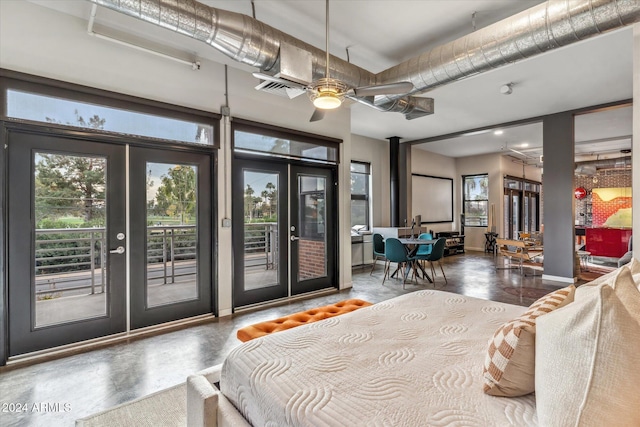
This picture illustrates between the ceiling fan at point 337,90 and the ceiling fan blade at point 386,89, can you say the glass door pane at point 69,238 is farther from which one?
the ceiling fan blade at point 386,89

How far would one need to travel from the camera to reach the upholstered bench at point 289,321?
232 cm

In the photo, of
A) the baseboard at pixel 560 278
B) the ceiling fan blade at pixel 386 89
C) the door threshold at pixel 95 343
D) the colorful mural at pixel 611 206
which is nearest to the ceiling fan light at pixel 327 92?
the ceiling fan blade at pixel 386 89

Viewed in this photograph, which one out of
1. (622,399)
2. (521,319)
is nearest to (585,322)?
Answer: (622,399)

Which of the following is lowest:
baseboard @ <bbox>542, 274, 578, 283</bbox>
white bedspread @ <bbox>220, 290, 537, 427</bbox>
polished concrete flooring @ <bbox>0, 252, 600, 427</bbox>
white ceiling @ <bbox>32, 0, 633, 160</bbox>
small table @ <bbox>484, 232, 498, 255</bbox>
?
polished concrete flooring @ <bbox>0, 252, 600, 427</bbox>

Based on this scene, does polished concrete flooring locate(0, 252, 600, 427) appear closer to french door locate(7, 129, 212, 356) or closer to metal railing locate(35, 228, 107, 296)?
french door locate(7, 129, 212, 356)

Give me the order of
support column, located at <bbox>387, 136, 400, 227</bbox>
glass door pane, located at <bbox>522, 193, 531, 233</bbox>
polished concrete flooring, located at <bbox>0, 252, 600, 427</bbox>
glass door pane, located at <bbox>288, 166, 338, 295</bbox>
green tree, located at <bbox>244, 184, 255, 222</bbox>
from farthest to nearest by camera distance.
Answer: glass door pane, located at <bbox>522, 193, 531, 233</bbox>, support column, located at <bbox>387, 136, 400, 227</bbox>, glass door pane, located at <bbox>288, 166, 338, 295</bbox>, green tree, located at <bbox>244, 184, 255, 222</bbox>, polished concrete flooring, located at <bbox>0, 252, 600, 427</bbox>

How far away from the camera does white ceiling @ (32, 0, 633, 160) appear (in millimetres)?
2918

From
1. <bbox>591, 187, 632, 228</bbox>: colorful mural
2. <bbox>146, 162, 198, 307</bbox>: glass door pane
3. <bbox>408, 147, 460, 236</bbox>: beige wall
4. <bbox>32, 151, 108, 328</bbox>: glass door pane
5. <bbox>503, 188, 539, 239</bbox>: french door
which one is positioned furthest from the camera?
<bbox>503, 188, 539, 239</bbox>: french door

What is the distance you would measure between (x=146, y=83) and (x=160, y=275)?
6.99 ft

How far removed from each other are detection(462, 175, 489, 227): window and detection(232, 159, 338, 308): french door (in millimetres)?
7176

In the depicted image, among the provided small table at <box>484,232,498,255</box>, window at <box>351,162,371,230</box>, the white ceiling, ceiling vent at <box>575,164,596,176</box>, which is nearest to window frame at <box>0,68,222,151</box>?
the white ceiling

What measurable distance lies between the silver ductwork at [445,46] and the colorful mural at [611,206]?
1070cm

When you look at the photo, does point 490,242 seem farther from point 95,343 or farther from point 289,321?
point 95,343

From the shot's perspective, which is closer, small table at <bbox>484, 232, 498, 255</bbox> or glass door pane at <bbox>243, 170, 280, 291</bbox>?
glass door pane at <bbox>243, 170, 280, 291</bbox>
